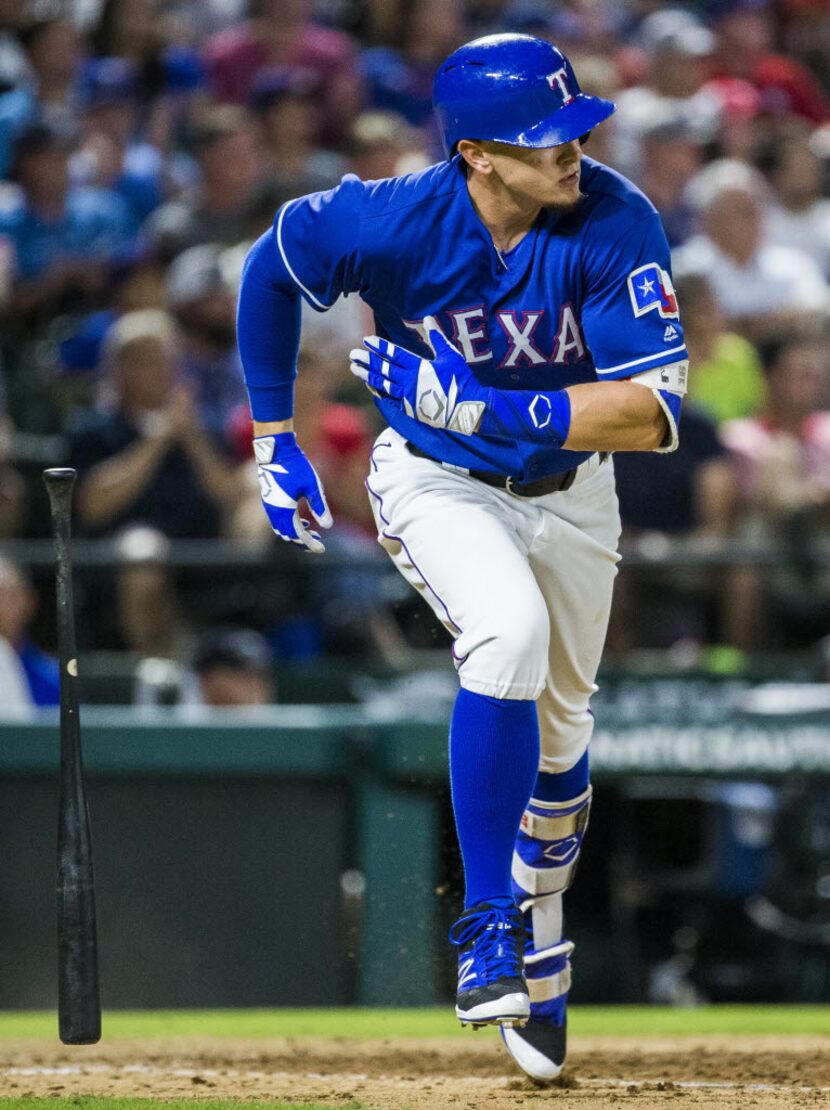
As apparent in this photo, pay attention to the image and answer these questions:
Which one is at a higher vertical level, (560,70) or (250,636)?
(560,70)

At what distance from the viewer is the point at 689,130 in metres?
9.64

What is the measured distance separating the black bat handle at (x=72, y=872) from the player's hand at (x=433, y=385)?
81 cm

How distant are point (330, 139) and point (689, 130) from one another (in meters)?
1.90

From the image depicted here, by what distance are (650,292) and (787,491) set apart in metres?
3.97

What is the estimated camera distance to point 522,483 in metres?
4.20

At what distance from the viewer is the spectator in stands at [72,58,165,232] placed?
8.91 m

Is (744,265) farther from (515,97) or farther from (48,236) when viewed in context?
(515,97)

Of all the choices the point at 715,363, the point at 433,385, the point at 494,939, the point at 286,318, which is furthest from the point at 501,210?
the point at 715,363

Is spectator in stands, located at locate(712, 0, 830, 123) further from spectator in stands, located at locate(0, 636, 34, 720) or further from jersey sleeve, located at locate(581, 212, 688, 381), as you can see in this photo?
jersey sleeve, located at locate(581, 212, 688, 381)

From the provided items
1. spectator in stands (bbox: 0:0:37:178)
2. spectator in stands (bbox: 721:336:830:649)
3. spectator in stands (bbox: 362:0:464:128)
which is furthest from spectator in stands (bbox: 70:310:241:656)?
spectator in stands (bbox: 362:0:464:128)

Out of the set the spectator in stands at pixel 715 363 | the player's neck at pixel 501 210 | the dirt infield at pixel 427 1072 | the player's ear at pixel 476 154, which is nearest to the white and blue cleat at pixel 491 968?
the dirt infield at pixel 427 1072

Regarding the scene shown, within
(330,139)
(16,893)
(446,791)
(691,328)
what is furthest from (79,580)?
(330,139)

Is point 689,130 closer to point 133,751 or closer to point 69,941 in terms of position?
point 133,751

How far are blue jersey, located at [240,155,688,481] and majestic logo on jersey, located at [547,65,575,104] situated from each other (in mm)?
234
